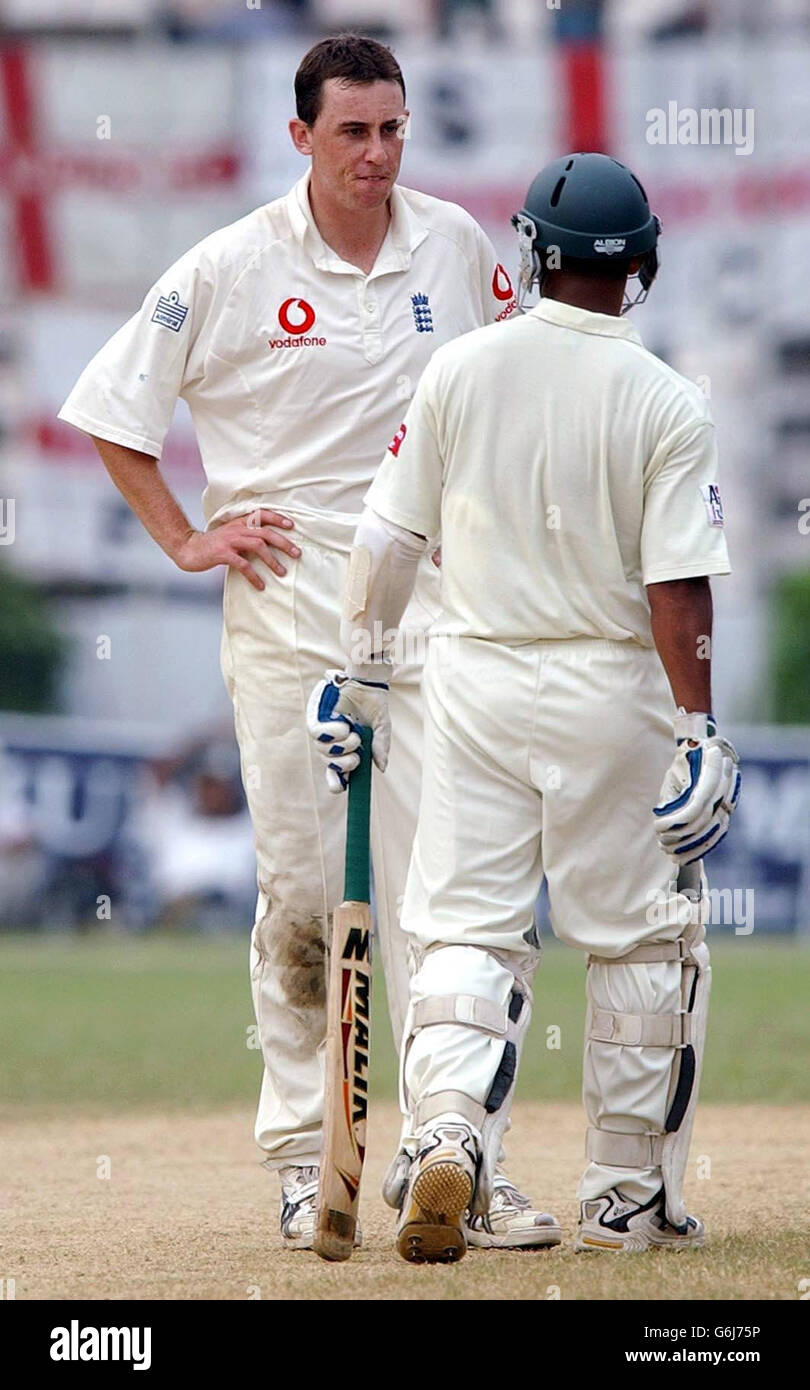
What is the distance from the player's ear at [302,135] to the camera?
223 inches

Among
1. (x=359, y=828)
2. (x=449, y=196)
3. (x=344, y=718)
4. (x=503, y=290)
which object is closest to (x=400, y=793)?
(x=359, y=828)

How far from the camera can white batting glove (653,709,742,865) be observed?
4.58 metres

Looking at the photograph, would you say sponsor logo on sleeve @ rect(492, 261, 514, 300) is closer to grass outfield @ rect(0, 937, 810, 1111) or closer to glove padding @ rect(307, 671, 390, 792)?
glove padding @ rect(307, 671, 390, 792)

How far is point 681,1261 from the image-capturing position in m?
4.65

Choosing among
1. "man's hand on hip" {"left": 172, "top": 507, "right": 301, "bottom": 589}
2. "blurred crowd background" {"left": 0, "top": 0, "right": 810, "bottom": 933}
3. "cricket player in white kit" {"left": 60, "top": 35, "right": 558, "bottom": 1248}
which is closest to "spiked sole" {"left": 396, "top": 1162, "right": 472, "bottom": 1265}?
"cricket player in white kit" {"left": 60, "top": 35, "right": 558, "bottom": 1248}

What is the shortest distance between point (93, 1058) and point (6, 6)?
22525 mm

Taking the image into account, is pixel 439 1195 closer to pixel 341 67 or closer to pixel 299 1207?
pixel 299 1207

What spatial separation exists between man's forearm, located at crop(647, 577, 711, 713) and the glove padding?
2.25 ft

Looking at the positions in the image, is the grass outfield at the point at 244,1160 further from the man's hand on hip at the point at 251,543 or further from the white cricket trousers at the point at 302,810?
the man's hand on hip at the point at 251,543

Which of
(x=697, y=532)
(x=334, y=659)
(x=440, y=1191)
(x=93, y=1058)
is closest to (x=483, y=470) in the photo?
(x=697, y=532)

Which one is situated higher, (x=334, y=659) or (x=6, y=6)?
(x=6, y=6)

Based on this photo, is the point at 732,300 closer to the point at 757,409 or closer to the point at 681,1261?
the point at 757,409

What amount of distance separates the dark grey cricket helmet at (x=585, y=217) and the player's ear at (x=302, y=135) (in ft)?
3.01

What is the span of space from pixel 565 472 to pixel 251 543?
44.1 inches
